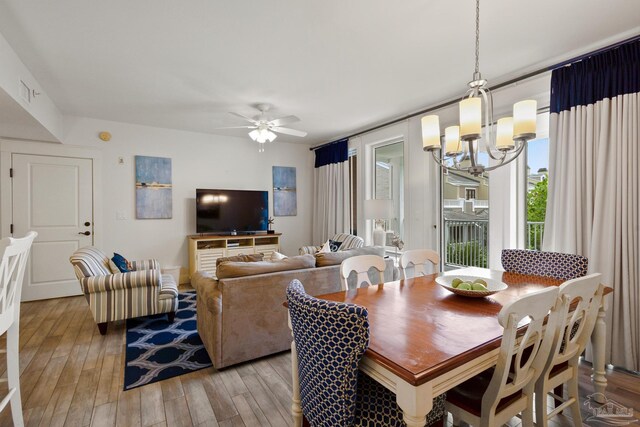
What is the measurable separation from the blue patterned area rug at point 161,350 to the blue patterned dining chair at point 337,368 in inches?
60.6

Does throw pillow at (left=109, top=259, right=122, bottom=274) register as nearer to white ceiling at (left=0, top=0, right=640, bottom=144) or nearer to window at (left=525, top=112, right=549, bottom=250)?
white ceiling at (left=0, top=0, right=640, bottom=144)

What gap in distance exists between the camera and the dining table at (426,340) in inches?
38.2

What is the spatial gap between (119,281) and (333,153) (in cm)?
379

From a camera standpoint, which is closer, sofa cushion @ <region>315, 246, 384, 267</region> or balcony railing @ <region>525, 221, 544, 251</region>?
sofa cushion @ <region>315, 246, 384, 267</region>

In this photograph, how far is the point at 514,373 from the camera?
1.28 meters

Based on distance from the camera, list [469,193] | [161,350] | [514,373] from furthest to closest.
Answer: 1. [469,193]
2. [161,350]
3. [514,373]

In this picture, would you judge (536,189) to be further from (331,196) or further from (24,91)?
(24,91)

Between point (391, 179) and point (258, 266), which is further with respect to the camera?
point (391, 179)

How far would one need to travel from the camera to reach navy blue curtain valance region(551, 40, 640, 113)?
2225mm

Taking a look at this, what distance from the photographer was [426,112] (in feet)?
12.5

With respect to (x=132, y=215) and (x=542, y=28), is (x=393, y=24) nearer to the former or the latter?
(x=542, y=28)

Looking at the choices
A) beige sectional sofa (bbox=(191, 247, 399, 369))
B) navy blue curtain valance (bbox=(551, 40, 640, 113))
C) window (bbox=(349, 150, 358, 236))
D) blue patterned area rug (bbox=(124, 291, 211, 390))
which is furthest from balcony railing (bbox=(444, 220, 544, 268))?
blue patterned area rug (bbox=(124, 291, 211, 390))

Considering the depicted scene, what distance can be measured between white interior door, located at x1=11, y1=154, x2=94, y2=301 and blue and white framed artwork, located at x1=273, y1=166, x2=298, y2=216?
2.85m

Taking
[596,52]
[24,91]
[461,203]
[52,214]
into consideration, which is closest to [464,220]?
[461,203]
